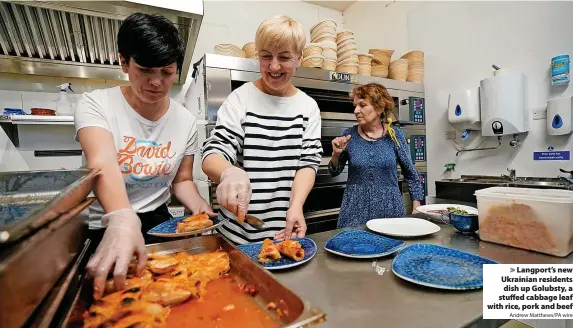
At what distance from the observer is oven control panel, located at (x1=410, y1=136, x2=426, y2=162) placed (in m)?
3.48

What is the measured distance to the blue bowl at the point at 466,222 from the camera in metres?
1.13

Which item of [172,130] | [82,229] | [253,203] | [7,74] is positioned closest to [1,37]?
[7,74]

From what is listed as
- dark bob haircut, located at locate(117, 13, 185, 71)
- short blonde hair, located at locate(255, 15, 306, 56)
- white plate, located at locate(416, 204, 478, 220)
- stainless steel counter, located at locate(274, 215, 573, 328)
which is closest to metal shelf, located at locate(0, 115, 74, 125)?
dark bob haircut, located at locate(117, 13, 185, 71)

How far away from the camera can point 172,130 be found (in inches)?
58.8

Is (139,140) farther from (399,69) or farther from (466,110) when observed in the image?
(399,69)

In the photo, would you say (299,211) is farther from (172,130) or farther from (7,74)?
(7,74)

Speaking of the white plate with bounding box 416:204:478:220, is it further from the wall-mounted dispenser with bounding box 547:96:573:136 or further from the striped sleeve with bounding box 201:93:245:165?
the wall-mounted dispenser with bounding box 547:96:573:136

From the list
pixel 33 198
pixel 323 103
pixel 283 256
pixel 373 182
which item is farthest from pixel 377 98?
pixel 33 198

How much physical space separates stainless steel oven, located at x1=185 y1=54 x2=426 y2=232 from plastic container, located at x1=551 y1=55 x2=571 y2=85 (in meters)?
1.28

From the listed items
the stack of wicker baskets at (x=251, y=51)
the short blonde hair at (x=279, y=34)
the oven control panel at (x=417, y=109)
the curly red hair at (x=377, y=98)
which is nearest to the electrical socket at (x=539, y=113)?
the oven control panel at (x=417, y=109)

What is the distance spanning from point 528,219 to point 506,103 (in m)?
2.08

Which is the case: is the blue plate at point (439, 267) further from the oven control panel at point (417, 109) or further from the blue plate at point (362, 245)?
the oven control panel at point (417, 109)

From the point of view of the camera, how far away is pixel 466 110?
9.27 ft

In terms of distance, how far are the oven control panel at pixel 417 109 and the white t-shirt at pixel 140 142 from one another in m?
2.84
